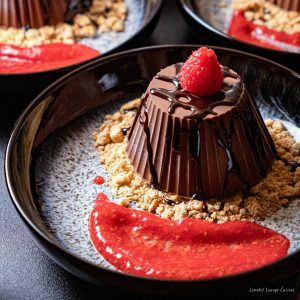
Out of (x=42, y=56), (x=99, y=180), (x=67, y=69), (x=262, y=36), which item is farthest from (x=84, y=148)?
(x=262, y=36)

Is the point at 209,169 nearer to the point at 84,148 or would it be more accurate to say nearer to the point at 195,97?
the point at 195,97

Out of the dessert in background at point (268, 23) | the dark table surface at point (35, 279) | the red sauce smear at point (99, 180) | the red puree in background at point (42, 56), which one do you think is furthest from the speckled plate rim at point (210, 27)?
the dark table surface at point (35, 279)

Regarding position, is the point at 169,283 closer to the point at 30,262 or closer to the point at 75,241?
the point at 75,241

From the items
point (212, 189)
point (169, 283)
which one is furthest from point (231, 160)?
point (169, 283)

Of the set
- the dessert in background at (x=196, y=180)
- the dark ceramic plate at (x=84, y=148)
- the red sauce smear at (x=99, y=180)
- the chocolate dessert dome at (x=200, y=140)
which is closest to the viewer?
the dark ceramic plate at (x=84, y=148)

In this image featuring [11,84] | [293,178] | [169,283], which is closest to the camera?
[169,283]

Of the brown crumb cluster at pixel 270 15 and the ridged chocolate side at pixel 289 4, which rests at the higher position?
the ridged chocolate side at pixel 289 4

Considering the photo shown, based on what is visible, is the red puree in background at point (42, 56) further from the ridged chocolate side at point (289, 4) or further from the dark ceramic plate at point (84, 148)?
the ridged chocolate side at point (289, 4)
